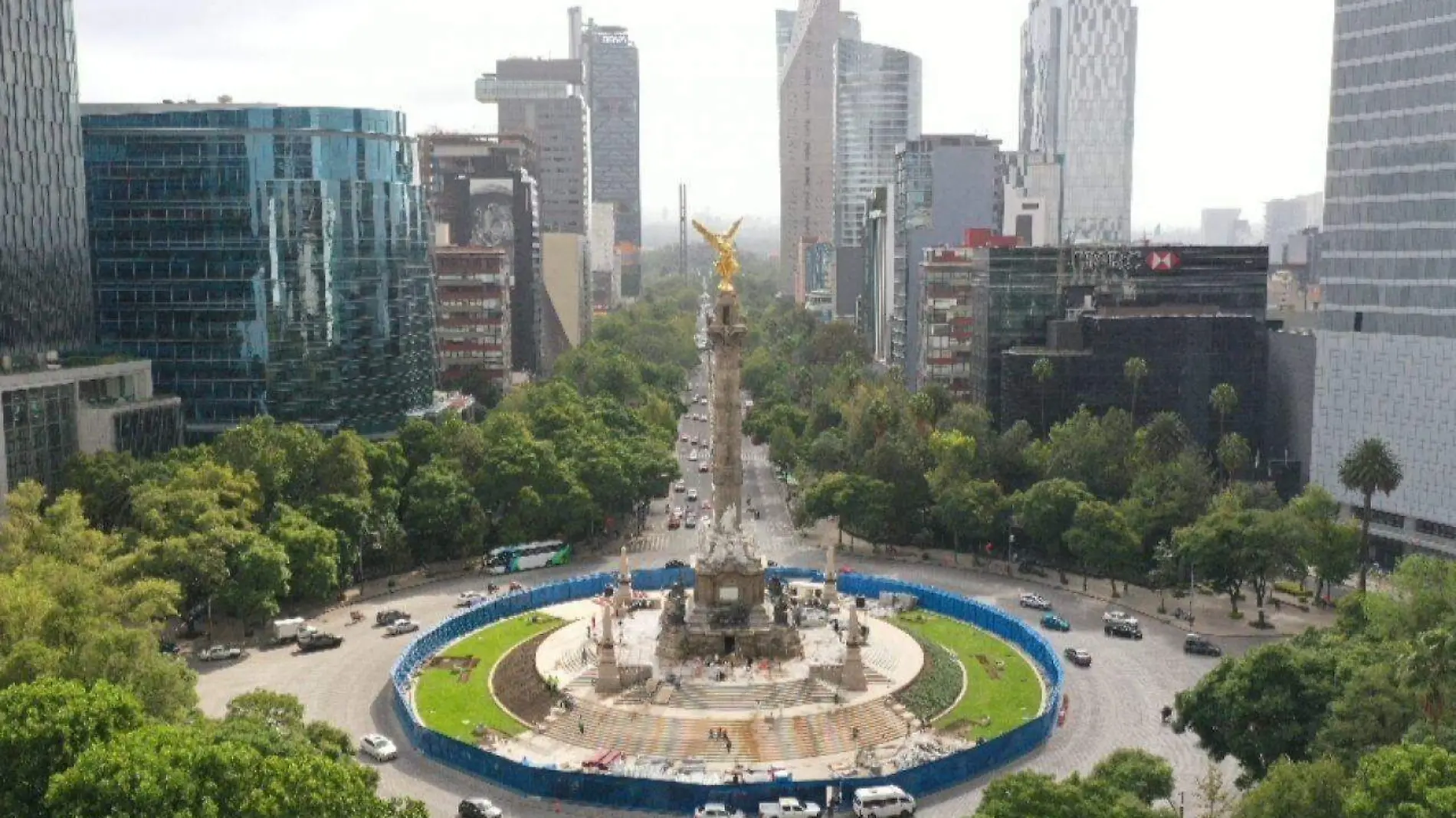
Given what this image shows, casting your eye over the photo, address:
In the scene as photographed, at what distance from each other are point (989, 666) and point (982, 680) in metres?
2.95

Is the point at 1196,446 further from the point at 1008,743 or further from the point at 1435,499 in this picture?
the point at 1008,743

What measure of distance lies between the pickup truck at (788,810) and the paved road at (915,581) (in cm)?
635

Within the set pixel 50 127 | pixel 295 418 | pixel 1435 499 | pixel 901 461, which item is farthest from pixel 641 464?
pixel 1435 499

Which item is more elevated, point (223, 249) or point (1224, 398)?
point (223, 249)

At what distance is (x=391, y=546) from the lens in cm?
11400

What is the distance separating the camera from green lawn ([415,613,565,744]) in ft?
261

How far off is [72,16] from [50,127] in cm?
1190

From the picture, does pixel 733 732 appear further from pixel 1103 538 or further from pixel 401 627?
→ pixel 1103 538

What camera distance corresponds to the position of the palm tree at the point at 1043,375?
137750 mm

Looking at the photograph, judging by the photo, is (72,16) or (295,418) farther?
(295,418)

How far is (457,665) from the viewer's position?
299 ft

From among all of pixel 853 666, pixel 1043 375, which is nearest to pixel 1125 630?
pixel 853 666

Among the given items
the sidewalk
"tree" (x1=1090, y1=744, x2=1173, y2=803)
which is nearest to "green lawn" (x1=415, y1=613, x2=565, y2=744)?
the sidewalk

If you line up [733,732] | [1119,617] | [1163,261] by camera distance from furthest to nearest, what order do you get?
[1163,261] < [1119,617] < [733,732]
